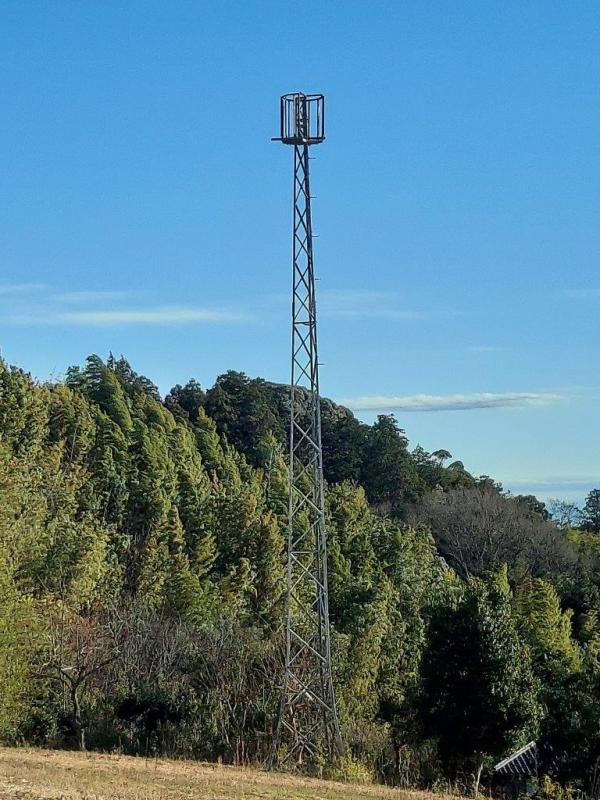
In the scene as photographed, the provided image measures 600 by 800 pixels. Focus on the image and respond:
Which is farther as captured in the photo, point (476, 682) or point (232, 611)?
point (232, 611)

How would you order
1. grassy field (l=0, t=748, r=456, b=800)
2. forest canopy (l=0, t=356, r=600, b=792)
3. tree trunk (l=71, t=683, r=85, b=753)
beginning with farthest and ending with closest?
tree trunk (l=71, t=683, r=85, b=753) < forest canopy (l=0, t=356, r=600, b=792) < grassy field (l=0, t=748, r=456, b=800)

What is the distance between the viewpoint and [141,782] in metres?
18.0

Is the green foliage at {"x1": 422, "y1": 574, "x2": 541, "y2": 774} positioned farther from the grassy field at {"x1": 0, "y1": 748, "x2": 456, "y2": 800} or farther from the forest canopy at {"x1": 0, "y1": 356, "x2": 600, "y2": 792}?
the grassy field at {"x1": 0, "y1": 748, "x2": 456, "y2": 800}

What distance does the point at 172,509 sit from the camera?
46.1 meters

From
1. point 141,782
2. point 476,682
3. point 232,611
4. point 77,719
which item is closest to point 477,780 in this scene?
point 476,682

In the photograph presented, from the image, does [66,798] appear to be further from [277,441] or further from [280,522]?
[277,441]

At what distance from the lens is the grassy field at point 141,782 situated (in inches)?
615

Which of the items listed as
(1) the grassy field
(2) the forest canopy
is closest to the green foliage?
(2) the forest canopy

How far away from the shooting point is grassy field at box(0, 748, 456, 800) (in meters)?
15.6

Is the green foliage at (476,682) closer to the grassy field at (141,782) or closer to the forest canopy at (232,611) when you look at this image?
the forest canopy at (232,611)

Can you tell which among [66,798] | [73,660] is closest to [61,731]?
[73,660]

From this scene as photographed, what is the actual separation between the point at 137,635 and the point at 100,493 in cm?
1330

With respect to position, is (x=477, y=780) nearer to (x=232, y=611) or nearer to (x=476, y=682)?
(x=476, y=682)

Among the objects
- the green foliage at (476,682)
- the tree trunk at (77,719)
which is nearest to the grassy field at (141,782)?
the tree trunk at (77,719)
